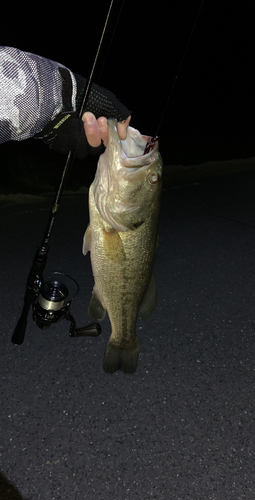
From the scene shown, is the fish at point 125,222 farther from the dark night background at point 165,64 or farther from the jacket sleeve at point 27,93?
the dark night background at point 165,64

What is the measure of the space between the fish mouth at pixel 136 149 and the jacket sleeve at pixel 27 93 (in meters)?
0.30

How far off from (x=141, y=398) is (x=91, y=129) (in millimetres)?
1761

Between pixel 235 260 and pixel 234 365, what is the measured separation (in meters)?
1.62

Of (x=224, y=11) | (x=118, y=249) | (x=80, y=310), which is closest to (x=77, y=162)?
(x=80, y=310)

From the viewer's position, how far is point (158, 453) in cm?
191

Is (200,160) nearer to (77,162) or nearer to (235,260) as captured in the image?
(77,162)

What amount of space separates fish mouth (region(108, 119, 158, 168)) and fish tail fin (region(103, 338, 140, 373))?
0.94m

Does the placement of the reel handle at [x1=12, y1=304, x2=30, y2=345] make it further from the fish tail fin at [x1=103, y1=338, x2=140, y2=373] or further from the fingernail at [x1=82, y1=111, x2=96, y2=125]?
the fingernail at [x1=82, y1=111, x2=96, y2=125]

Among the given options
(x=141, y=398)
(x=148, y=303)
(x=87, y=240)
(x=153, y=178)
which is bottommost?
(x=141, y=398)

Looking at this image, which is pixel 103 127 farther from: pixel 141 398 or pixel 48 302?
pixel 141 398

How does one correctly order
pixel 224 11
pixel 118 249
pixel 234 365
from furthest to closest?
1. pixel 224 11
2. pixel 234 365
3. pixel 118 249

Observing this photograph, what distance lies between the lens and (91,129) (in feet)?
4.20

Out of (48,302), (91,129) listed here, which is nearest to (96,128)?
(91,129)

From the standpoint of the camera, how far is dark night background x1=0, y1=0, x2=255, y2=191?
610cm
